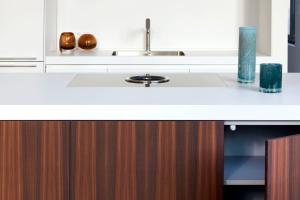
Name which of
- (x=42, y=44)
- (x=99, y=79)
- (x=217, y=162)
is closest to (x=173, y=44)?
(x=42, y=44)

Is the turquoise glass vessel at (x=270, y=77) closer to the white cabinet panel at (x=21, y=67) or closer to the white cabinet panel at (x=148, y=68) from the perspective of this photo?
the white cabinet panel at (x=148, y=68)

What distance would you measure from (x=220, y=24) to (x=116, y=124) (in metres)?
3.01

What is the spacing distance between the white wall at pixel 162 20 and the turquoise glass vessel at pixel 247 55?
7.86 feet

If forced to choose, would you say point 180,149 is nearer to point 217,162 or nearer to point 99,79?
point 217,162

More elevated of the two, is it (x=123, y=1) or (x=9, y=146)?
(x=123, y=1)

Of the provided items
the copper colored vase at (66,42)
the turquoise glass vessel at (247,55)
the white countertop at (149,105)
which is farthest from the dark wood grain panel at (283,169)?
the copper colored vase at (66,42)

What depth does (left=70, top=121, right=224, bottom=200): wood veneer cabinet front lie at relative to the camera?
182cm

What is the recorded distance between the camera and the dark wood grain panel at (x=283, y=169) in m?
1.19

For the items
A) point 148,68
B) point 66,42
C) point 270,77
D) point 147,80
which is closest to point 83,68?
point 66,42

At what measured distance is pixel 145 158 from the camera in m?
1.83

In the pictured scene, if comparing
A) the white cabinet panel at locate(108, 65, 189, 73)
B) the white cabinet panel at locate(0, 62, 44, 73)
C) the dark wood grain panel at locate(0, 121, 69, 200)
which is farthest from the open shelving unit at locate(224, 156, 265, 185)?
the white cabinet panel at locate(0, 62, 44, 73)

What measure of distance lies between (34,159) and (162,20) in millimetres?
2979

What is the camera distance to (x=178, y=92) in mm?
2062

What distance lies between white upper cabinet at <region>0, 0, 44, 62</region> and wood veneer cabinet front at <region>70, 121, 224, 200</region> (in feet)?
7.77
